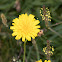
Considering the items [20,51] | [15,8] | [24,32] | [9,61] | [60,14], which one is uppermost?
[15,8]

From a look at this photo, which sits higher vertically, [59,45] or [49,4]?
[49,4]

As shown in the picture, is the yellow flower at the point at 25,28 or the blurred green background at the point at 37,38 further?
the blurred green background at the point at 37,38

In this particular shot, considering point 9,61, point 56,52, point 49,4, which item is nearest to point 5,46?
point 9,61

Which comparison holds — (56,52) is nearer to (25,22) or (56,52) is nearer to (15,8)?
(25,22)

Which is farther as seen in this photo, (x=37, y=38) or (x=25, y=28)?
(x=37, y=38)

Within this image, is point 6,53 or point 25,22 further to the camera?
point 6,53

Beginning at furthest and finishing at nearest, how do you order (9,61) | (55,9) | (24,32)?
(55,9) < (9,61) < (24,32)

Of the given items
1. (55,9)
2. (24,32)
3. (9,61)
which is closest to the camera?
(24,32)

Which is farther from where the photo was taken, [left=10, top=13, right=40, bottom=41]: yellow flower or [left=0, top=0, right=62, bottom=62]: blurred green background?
[left=0, top=0, right=62, bottom=62]: blurred green background
